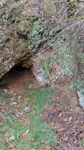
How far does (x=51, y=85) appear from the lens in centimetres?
611

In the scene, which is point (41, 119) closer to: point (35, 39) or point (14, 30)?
point (35, 39)

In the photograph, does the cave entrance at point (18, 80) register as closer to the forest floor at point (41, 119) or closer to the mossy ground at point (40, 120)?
the forest floor at point (41, 119)

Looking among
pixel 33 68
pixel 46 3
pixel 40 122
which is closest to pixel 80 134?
pixel 40 122

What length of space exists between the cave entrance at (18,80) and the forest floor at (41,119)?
0.73 ft

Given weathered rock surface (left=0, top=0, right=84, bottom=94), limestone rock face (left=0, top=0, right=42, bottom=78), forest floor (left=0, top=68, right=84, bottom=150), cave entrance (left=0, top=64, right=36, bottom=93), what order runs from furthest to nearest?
cave entrance (left=0, top=64, right=36, bottom=93) → limestone rock face (left=0, top=0, right=42, bottom=78) → weathered rock surface (left=0, top=0, right=84, bottom=94) → forest floor (left=0, top=68, right=84, bottom=150)

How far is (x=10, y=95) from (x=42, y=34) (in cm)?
309

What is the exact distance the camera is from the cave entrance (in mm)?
6813

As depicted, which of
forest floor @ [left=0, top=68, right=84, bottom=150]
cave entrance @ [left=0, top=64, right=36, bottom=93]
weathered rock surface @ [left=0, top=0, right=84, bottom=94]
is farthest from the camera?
cave entrance @ [left=0, top=64, right=36, bottom=93]

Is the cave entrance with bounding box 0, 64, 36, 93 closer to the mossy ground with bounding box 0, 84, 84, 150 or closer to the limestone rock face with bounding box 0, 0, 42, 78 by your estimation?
the mossy ground with bounding box 0, 84, 84, 150

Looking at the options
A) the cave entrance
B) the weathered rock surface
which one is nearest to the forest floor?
the cave entrance

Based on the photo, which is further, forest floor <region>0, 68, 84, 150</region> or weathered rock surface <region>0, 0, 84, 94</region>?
weathered rock surface <region>0, 0, 84, 94</region>

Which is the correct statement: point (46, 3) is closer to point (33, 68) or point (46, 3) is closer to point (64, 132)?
point (33, 68)

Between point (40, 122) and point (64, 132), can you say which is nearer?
point (64, 132)

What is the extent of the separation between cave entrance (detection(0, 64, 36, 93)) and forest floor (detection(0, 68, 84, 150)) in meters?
0.22
